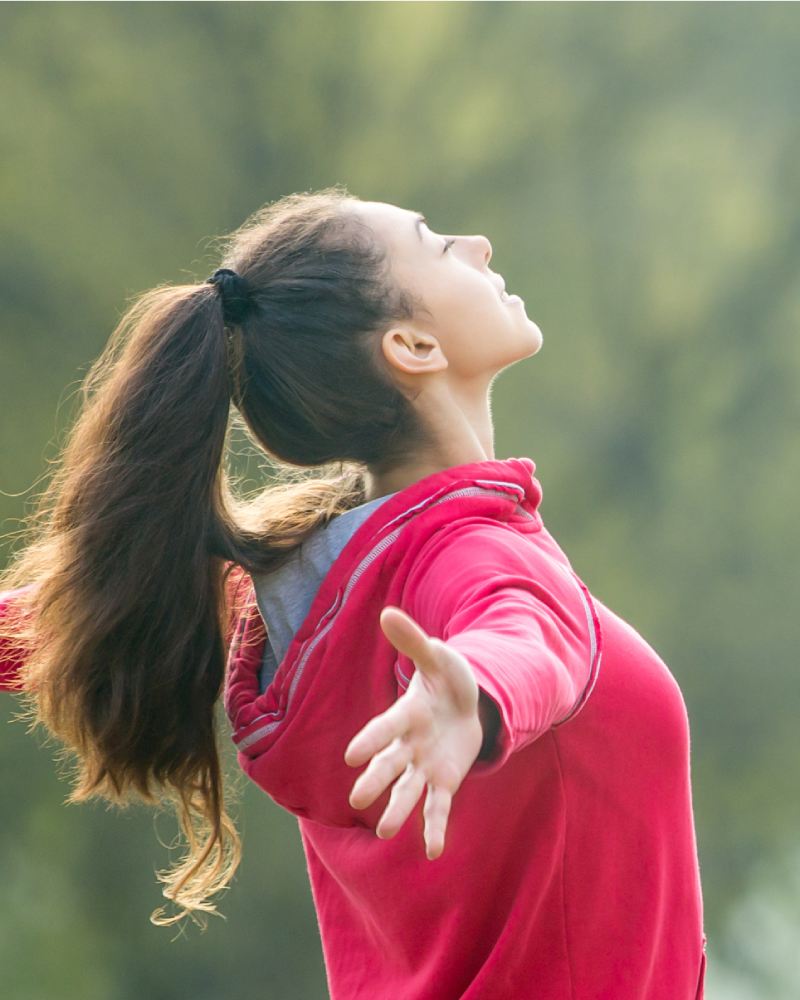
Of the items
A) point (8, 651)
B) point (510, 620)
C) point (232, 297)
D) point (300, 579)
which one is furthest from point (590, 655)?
point (8, 651)

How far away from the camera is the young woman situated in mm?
624

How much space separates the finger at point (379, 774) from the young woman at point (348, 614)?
5.7 inches

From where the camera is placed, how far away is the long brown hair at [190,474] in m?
0.70

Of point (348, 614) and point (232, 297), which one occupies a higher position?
point (232, 297)

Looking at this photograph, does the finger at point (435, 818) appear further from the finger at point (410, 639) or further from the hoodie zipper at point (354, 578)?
the hoodie zipper at point (354, 578)

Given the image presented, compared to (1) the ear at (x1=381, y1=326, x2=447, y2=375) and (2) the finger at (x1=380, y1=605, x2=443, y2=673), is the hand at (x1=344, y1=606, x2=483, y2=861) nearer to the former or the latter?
(2) the finger at (x1=380, y1=605, x2=443, y2=673)

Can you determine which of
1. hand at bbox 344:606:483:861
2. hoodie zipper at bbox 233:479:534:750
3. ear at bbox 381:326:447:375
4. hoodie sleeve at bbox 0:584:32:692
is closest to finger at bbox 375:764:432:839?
hand at bbox 344:606:483:861

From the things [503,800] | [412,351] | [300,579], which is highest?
[412,351]

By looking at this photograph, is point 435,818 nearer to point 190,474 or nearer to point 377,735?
point 377,735

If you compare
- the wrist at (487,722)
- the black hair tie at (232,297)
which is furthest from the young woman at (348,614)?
the wrist at (487,722)

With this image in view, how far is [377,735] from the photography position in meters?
0.40

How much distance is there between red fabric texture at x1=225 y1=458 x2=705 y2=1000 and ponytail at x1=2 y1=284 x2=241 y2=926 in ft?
0.19

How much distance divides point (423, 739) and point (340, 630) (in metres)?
0.21

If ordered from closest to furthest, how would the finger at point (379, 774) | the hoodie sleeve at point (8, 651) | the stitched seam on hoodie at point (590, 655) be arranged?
the finger at point (379, 774), the stitched seam on hoodie at point (590, 655), the hoodie sleeve at point (8, 651)
